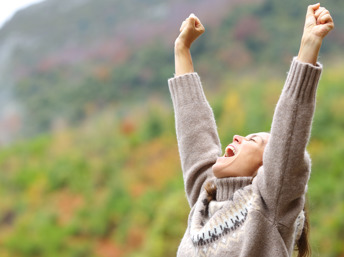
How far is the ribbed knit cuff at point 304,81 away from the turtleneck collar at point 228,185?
26cm

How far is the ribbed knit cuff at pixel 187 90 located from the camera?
1.73 meters

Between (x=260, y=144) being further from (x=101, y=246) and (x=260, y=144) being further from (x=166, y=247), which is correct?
(x=101, y=246)

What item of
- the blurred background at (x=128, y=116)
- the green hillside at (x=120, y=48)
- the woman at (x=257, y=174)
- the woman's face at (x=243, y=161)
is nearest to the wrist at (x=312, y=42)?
the woman at (x=257, y=174)

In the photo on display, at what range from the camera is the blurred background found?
651cm

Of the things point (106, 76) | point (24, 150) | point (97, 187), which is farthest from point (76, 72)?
point (97, 187)

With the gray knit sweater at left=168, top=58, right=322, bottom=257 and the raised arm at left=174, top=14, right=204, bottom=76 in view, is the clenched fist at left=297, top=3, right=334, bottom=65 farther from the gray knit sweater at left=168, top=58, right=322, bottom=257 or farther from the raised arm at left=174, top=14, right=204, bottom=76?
the raised arm at left=174, top=14, right=204, bottom=76

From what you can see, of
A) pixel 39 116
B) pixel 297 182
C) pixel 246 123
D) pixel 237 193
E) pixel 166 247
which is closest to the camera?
pixel 297 182

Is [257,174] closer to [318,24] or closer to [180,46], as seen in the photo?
[318,24]

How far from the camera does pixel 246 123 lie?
22.7ft

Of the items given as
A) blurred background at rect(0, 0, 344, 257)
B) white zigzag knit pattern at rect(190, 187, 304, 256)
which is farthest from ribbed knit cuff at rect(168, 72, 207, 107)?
blurred background at rect(0, 0, 344, 257)

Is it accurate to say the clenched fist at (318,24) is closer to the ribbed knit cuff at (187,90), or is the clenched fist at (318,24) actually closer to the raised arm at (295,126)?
the raised arm at (295,126)

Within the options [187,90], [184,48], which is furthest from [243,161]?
[184,48]

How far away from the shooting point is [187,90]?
1.73 metres

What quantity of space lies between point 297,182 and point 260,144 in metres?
0.19
